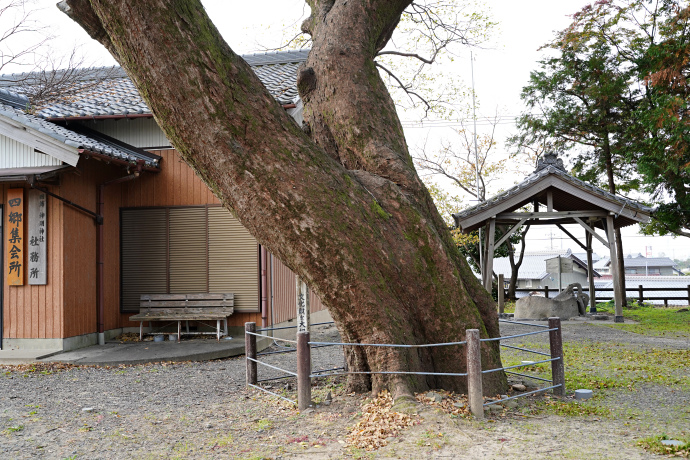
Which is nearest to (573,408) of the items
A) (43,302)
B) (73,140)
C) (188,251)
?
(188,251)

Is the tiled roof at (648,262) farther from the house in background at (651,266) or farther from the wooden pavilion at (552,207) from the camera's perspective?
the wooden pavilion at (552,207)

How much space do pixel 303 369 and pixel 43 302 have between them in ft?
19.6

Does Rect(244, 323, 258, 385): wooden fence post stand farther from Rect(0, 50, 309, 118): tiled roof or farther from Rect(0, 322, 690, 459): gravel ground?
Rect(0, 50, 309, 118): tiled roof

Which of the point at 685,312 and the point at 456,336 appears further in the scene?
the point at 685,312

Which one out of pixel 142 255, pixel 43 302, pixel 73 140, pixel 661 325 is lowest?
pixel 661 325

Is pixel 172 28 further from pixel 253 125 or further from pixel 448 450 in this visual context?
pixel 448 450

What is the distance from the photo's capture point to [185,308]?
10586mm

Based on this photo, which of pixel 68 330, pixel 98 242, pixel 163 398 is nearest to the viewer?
pixel 163 398

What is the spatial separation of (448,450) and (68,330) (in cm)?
750

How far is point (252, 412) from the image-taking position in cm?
560

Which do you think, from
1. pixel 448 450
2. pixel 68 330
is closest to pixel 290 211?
pixel 448 450

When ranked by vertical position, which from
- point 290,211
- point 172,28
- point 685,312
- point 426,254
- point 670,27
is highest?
point 670,27

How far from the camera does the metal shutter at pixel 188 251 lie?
10.9 metres

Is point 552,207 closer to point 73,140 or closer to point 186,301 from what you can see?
point 186,301
